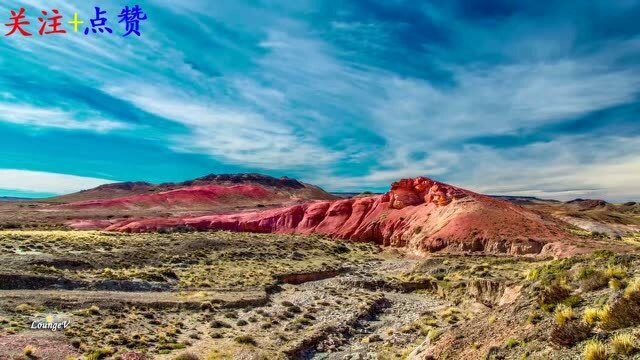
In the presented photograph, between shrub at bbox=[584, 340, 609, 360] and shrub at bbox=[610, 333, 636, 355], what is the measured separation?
0.66ft

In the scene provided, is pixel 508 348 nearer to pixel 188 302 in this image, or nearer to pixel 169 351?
pixel 169 351

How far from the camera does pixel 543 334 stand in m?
13.3

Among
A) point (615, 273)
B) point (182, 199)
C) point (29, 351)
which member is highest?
point (182, 199)

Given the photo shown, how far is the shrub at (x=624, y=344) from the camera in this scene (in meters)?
9.91

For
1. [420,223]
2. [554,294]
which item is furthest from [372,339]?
[420,223]

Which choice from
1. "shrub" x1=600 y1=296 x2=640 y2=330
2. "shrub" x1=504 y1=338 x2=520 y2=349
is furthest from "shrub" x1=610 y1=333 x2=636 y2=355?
"shrub" x1=504 y1=338 x2=520 y2=349

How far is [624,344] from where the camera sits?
10.0 meters

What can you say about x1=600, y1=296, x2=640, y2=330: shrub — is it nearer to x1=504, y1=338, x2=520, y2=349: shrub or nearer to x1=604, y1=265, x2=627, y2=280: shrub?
x1=504, y1=338, x2=520, y2=349: shrub

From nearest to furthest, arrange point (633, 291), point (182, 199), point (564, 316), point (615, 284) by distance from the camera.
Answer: point (633, 291)
point (564, 316)
point (615, 284)
point (182, 199)

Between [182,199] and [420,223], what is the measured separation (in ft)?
378

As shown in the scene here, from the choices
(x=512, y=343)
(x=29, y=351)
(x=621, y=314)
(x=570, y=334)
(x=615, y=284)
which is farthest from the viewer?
(x=29, y=351)

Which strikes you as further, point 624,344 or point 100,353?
point 100,353

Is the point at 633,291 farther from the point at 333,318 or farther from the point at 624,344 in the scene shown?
the point at 333,318

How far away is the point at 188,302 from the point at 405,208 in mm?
58047
